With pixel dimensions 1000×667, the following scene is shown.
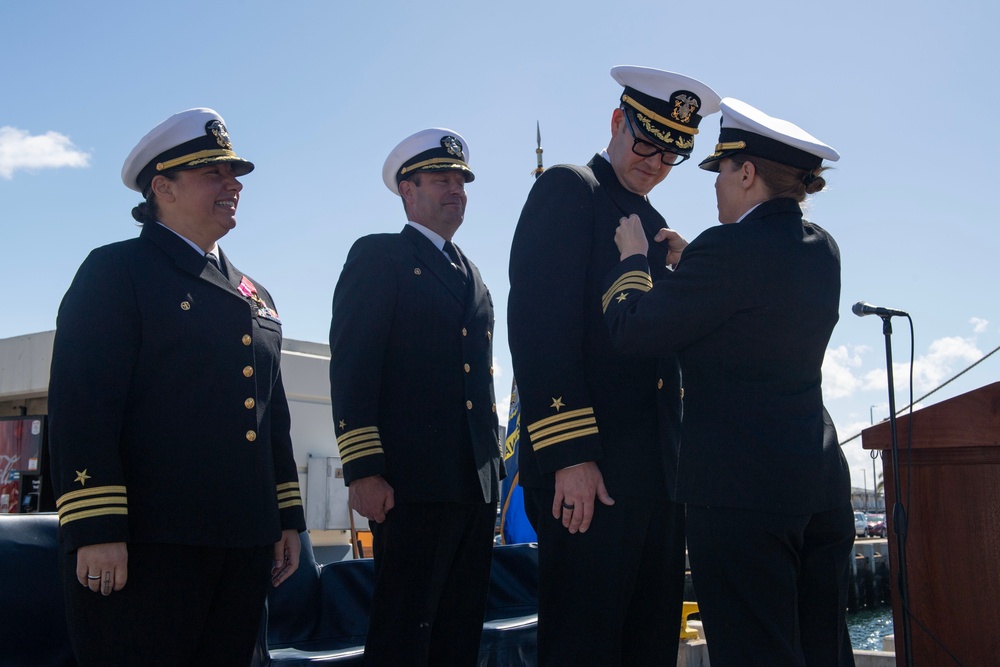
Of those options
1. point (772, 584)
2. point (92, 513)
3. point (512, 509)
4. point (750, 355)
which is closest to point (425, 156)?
point (750, 355)

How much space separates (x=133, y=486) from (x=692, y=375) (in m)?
1.38

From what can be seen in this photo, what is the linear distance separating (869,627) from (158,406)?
90.0ft

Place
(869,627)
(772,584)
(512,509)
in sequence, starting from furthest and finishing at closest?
1. (869,627)
2. (512,509)
3. (772,584)

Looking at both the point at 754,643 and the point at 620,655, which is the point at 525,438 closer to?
the point at 620,655

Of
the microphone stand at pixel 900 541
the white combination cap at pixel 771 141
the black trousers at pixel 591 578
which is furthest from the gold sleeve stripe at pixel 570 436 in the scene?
the microphone stand at pixel 900 541

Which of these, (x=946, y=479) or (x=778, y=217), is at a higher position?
(x=778, y=217)

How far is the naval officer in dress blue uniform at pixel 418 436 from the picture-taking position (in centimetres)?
275

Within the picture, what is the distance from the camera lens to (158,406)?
2.23m

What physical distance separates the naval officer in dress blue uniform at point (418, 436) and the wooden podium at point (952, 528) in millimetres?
1381

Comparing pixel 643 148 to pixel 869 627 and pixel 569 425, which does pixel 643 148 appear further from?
pixel 869 627

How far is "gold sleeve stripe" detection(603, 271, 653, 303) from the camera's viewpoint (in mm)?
2268

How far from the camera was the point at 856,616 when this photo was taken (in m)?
28.1

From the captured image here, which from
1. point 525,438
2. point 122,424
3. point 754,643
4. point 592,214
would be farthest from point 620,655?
point 122,424

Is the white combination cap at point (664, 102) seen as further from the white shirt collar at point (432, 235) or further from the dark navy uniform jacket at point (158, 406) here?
the dark navy uniform jacket at point (158, 406)
